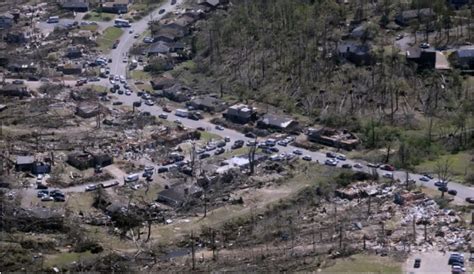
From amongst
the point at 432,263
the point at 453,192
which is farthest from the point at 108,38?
the point at 432,263

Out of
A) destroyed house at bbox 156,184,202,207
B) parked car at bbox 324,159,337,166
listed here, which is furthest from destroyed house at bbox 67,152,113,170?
parked car at bbox 324,159,337,166

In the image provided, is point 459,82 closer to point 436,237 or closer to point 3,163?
point 436,237

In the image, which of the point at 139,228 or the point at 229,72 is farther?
the point at 229,72

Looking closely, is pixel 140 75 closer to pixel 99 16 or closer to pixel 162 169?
pixel 99 16

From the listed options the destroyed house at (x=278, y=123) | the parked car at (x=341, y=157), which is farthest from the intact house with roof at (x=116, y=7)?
the parked car at (x=341, y=157)

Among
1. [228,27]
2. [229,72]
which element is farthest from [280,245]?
[228,27]

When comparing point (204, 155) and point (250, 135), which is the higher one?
point (204, 155)

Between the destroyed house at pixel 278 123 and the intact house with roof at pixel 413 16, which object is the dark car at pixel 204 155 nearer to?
the destroyed house at pixel 278 123

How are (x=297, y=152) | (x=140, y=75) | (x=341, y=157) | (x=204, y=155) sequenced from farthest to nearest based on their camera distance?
(x=140, y=75) → (x=297, y=152) → (x=204, y=155) → (x=341, y=157)
